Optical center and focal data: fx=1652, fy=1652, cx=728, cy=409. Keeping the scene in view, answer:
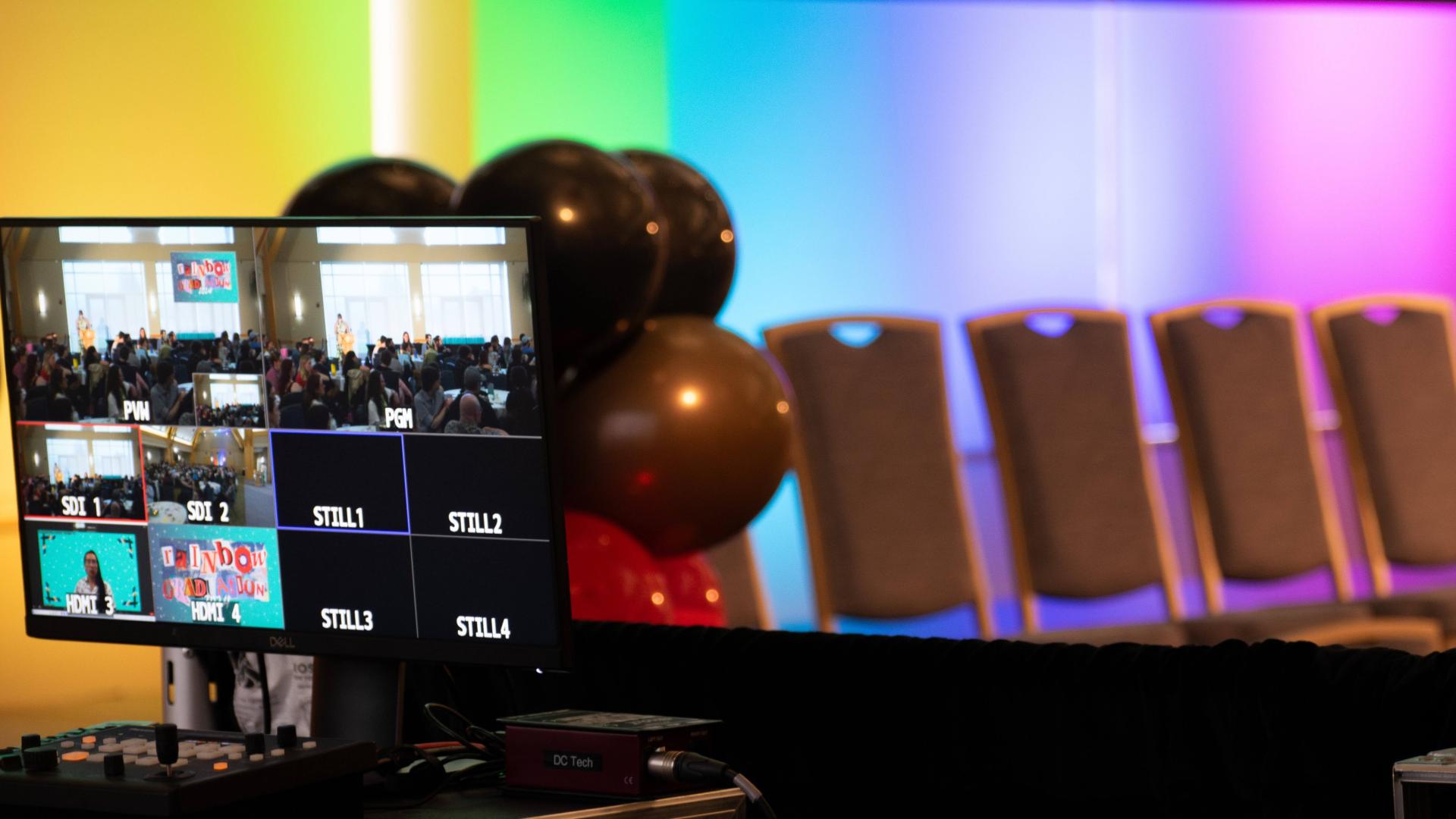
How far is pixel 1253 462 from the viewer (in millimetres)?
A: 3697

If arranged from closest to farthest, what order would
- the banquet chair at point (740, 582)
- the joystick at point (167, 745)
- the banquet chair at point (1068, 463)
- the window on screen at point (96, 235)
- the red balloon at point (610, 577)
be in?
the joystick at point (167, 745), the window on screen at point (96, 235), the red balloon at point (610, 577), the banquet chair at point (740, 582), the banquet chair at point (1068, 463)

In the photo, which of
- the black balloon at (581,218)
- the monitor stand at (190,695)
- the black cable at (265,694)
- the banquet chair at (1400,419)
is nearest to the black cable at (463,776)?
the black cable at (265,694)

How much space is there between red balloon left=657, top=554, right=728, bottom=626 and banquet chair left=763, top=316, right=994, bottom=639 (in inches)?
34.3

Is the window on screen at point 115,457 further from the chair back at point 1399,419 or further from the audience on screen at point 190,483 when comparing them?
the chair back at point 1399,419

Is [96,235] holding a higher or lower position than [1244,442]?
higher

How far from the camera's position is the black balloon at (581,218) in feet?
5.98

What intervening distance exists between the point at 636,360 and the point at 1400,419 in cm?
255

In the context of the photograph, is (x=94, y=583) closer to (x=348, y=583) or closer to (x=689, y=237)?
(x=348, y=583)

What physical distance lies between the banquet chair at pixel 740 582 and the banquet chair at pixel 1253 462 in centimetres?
111

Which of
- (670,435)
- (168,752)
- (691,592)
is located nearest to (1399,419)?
(691,592)

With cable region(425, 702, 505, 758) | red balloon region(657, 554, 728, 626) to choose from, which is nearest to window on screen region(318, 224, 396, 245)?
cable region(425, 702, 505, 758)

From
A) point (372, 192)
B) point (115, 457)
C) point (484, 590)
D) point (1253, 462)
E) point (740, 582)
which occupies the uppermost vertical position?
point (372, 192)

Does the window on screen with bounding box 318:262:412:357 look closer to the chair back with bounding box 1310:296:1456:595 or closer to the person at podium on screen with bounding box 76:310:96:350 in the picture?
the person at podium on screen with bounding box 76:310:96:350

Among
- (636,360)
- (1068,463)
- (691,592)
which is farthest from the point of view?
(1068,463)
